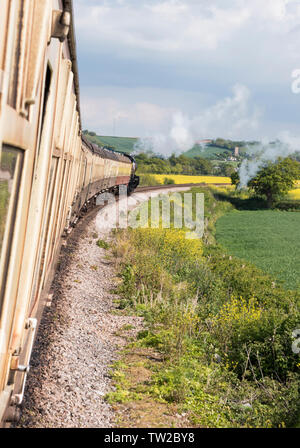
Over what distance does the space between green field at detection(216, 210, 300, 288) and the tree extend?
12.1 metres

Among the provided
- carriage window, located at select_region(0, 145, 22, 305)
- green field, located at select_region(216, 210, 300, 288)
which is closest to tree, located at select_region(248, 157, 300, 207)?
green field, located at select_region(216, 210, 300, 288)

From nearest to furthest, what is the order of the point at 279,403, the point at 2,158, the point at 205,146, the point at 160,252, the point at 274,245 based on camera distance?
the point at 2,158 < the point at 279,403 < the point at 160,252 < the point at 274,245 < the point at 205,146

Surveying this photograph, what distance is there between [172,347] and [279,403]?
1.93 metres

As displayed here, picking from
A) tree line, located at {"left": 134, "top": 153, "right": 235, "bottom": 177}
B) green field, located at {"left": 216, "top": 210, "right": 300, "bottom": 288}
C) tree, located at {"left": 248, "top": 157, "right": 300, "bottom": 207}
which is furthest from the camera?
tree line, located at {"left": 134, "top": 153, "right": 235, "bottom": 177}

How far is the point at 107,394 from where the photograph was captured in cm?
597

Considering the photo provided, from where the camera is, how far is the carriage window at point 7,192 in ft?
6.22

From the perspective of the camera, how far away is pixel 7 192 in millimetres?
2027

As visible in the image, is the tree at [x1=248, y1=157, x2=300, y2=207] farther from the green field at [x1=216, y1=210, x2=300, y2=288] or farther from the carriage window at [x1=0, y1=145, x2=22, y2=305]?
the carriage window at [x1=0, y1=145, x2=22, y2=305]

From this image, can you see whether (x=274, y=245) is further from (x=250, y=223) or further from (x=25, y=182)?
(x=25, y=182)

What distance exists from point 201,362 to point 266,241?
90.1 ft

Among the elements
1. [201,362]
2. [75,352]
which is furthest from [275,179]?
[75,352]

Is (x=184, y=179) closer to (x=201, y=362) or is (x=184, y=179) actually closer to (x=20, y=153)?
(x=201, y=362)

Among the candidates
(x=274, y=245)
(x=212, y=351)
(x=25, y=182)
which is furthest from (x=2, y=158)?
(x=274, y=245)

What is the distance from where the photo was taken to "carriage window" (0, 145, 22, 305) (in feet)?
6.22
